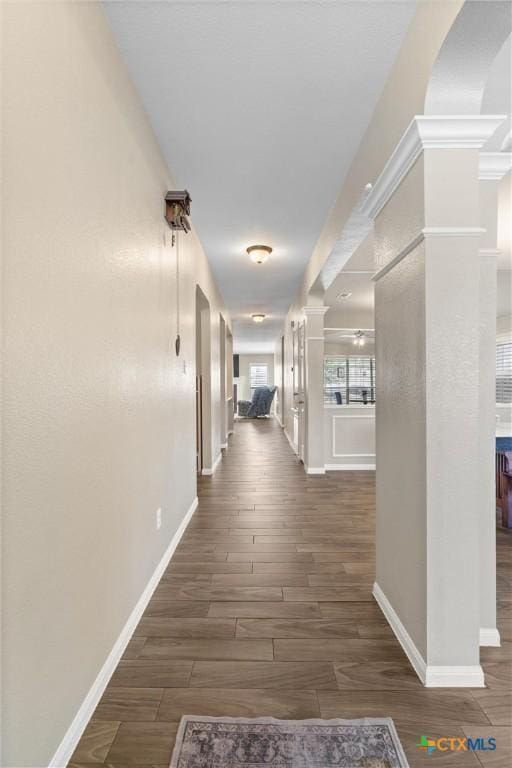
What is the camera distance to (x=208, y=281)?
522cm

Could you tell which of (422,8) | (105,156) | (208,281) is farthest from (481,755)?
(208,281)

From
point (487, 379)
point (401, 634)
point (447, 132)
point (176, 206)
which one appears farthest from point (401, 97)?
point (401, 634)

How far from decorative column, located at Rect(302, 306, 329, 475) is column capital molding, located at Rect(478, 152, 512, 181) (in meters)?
3.84

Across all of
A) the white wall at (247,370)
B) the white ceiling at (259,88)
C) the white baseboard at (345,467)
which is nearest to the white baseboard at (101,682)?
the white ceiling at (259,88)

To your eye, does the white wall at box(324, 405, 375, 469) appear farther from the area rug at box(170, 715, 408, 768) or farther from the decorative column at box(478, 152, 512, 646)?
the area rug at box(170, 715, 408, 768)

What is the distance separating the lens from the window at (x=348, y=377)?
10.1 meters

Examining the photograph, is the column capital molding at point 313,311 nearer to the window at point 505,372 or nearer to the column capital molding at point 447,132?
the window at point 505,372

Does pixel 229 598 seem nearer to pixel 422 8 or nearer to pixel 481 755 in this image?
pixel 481 755

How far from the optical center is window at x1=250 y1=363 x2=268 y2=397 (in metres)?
17.1

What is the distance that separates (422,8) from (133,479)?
236 cm

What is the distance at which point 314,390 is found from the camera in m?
5.71

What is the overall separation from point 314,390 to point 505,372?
2853 millimetres

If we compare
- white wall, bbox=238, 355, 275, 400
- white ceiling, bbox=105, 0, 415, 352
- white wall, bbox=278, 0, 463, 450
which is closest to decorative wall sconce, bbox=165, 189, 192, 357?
white ceiling, bbox=105, 0, 415, 352

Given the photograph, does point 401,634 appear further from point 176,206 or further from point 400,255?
point 176,206
